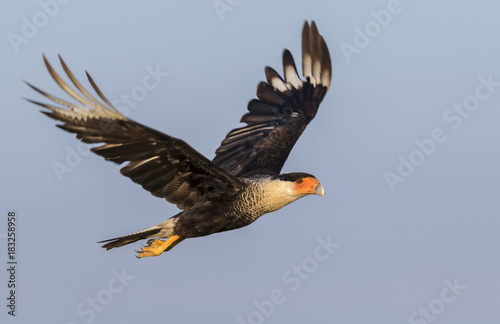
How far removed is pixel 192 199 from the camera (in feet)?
30.0

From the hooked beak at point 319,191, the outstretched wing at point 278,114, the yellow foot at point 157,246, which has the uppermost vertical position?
the outstretched wing at point 278,114

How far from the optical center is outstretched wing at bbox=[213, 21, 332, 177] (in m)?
10.8

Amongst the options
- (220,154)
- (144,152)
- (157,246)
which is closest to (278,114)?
(220,154)

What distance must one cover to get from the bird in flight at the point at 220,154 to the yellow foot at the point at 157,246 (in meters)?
0.01

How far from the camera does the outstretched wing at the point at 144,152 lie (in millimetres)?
7738

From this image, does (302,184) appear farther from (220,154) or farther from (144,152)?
(220,154)

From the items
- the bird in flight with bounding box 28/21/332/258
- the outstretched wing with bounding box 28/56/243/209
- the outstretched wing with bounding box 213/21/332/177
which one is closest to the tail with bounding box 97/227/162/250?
the bird in flight with bounding box 28/21/332/258

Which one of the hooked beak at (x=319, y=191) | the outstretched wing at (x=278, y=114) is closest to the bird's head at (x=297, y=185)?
the hooked beak at (x=319, y=191)

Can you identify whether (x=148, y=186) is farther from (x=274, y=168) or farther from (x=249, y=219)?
(x=274, y=168)

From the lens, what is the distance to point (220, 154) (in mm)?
11008

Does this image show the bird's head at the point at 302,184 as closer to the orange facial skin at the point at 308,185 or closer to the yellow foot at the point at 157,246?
the orange facial skin at the point at 308,185

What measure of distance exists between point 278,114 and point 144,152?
3.90 meters

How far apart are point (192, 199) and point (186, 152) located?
1007 mm

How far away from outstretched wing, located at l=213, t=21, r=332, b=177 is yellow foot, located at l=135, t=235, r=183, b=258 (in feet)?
4.55
